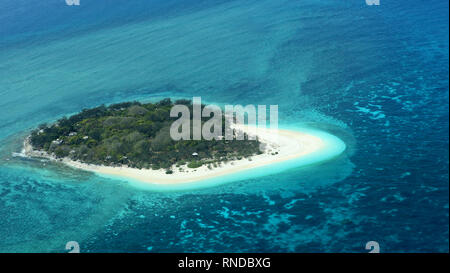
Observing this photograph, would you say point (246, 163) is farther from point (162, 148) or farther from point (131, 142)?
point (131, 142)

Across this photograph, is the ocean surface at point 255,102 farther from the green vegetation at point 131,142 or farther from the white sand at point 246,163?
the green vegetation at point 131,142

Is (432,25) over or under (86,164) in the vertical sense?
over

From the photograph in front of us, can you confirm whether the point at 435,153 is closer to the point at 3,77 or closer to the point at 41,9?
the point at 3,77

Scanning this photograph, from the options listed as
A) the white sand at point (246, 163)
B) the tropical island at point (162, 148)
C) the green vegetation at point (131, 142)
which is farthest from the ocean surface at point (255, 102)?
the green vegetation at point (131, 142)

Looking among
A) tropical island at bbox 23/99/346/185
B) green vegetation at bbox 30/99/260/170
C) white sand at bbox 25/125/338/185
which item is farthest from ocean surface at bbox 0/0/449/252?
green vegetation at bbox 30/99/260/170

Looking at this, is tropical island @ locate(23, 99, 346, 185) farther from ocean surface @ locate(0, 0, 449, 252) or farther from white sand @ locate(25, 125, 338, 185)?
ocean surface @ locate(0, 0, 449, 252)

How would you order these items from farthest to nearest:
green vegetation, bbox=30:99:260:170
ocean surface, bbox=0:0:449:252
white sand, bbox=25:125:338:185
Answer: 1. green vegetation, bbox=30:99:260:170
2. white sand, bbox=25:125:338:185
3. ocean surface, bbox=0:0:449:252
